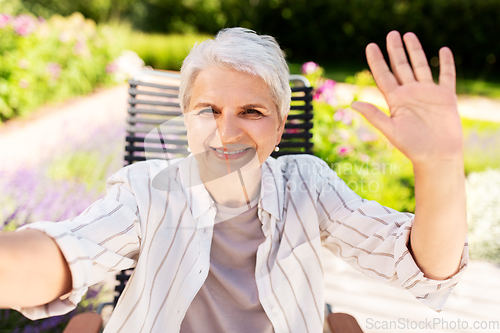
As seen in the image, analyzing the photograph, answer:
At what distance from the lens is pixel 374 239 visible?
3.96 ft

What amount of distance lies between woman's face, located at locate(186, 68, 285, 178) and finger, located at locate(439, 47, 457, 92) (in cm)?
60

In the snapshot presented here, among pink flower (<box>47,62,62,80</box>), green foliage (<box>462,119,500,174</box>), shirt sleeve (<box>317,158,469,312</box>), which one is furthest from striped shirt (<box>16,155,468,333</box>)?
pink flower (<box>47,62,62,80</box>)

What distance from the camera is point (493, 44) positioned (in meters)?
10.5

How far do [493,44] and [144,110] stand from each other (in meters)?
12.1

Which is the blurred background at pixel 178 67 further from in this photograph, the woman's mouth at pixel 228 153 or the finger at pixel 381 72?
the finger at pixel 381 72

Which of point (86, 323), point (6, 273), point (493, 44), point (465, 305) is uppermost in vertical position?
point (493, 44)

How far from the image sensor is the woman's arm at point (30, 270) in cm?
79

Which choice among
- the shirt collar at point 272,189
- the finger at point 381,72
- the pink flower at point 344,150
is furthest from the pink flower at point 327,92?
the finger at point 381,72

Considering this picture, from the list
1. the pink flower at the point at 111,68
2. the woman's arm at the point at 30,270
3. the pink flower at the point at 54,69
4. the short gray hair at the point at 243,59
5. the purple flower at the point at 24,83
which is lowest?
the woman's arm at the point at 30,270

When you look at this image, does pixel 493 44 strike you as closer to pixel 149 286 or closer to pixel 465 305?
pixel 465 305

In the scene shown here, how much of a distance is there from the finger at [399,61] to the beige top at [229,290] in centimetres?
79

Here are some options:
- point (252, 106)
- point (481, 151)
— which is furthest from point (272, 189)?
point (481, 151)

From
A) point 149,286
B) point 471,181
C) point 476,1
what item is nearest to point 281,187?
point 149,286

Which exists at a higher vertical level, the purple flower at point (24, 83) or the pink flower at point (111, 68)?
the pink flower at point (111, 68)
